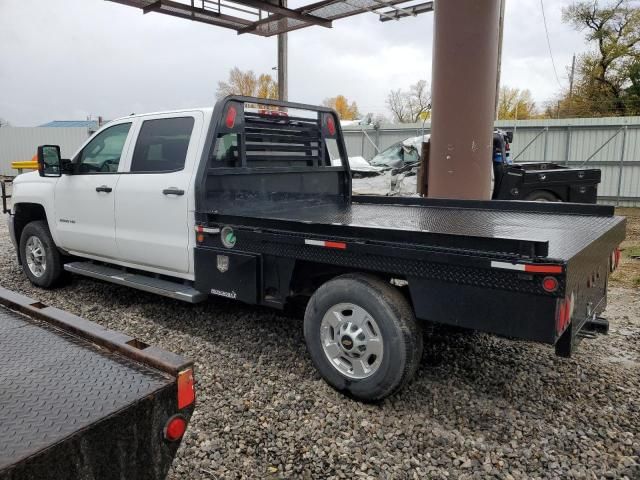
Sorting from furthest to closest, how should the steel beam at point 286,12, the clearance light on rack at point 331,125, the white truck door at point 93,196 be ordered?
the steel beam at point 286,12 → the clearance light on rack at point 331,125 → the white truck door at point 93,196

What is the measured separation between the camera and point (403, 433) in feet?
10.3

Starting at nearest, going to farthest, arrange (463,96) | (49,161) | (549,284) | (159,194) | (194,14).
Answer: (549,284) → (159,194) → (49,161) → (463,96) → (194,14)

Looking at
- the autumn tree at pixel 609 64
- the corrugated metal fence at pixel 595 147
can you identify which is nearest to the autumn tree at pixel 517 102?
the autumn tree at pixel 609 64

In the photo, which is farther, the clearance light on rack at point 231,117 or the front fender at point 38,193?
the front fender at point 38,193

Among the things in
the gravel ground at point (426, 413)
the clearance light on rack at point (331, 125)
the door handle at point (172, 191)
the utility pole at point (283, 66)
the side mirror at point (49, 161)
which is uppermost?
the utility pole at point (283, 66)

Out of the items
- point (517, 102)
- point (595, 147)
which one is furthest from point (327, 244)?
point (517, 102)

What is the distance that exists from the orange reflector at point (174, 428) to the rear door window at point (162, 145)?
3047 mm

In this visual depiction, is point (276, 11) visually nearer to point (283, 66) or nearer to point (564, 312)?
point (283, 66)

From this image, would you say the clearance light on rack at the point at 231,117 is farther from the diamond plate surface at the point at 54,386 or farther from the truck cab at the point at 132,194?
the diamond plate surface at the point at 54,386

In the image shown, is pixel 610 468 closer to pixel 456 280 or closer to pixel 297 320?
pixel 456 280

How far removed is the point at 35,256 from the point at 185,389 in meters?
5.27

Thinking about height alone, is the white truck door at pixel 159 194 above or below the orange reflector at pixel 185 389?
above

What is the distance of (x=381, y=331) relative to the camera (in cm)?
329

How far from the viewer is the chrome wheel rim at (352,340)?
336 centimetres
